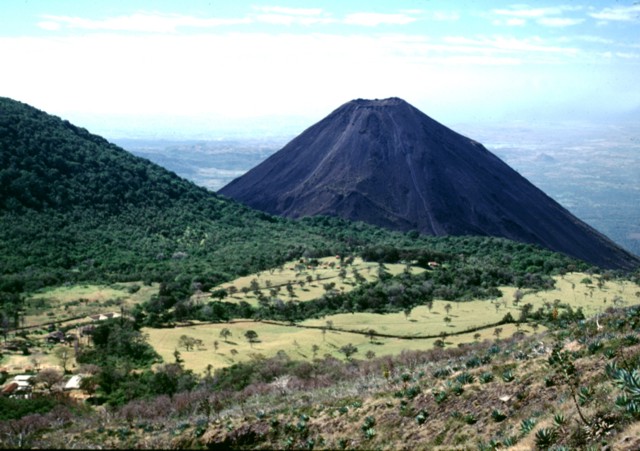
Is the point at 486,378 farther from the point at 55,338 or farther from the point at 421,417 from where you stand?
the point at 55,338

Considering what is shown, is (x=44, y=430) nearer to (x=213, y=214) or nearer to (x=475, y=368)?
(x=475, y=368)

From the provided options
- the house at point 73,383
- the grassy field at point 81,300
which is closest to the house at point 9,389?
the house at point 73,383

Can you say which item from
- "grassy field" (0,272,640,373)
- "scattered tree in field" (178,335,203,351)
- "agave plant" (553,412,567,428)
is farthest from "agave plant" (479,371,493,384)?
"scattered tree in field" (178,335,203,351)

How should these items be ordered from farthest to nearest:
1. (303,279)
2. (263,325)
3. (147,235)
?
(147,235) < (303,279) < (263,325)

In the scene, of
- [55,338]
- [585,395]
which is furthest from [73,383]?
[585,395]

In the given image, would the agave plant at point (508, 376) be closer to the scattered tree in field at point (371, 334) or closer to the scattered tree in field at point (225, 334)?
the scattered tree in field at point (371, 334)

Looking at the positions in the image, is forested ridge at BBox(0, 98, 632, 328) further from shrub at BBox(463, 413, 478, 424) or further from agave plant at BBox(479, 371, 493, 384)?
shrub at BBox(463, 413, 478, 424)
